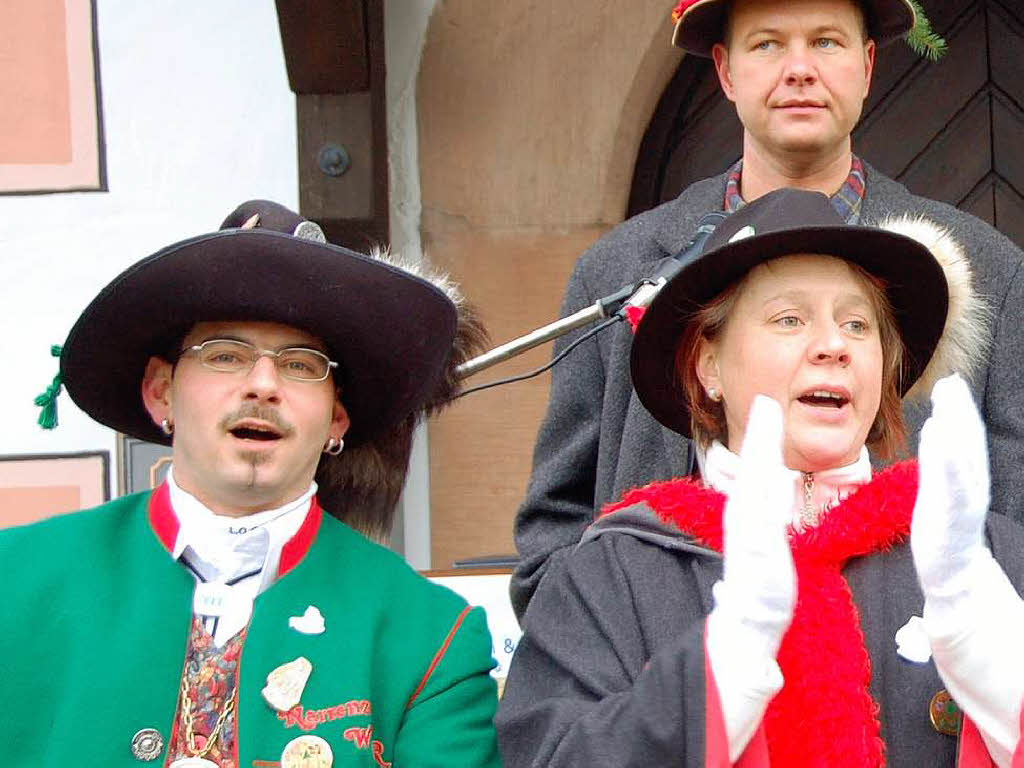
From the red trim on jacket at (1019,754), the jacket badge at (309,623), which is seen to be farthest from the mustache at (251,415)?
the red trim on jacket at (1019,754)

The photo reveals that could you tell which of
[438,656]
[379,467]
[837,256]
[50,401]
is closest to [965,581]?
[837,256]

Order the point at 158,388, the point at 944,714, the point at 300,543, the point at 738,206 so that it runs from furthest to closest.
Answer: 1. the point at 738,206
2. the point at 158,388
3. the point at 300,543
4. the point at 944,714

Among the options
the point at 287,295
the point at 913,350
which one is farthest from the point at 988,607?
the point at 287,295

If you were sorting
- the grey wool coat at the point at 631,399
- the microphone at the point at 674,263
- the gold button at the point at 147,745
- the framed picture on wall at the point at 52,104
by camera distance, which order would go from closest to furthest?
the gold button at the point at 147,745, the microphone at the point at 674,263, the grey wool coat at the point at 631,399, the framed picture on wall at the point at 52,104

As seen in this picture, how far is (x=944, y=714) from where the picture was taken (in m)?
2.40

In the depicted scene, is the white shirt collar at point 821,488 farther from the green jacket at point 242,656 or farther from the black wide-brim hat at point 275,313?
the black wide-brim hat at point 275,313

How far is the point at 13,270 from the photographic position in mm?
5105

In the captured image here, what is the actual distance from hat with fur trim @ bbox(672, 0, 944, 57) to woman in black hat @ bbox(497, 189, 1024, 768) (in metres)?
0.65

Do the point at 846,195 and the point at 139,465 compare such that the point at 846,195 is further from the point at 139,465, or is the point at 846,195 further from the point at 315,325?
the point at 139,465

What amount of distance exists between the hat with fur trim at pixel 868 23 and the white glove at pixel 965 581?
4.11ft

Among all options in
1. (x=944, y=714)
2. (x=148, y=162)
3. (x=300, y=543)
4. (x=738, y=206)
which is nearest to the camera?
(x=944, y=714)

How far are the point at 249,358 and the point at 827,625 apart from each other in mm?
999

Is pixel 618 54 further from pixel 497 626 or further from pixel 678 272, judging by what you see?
pixel 678 272

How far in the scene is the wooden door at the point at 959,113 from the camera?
5.14m
